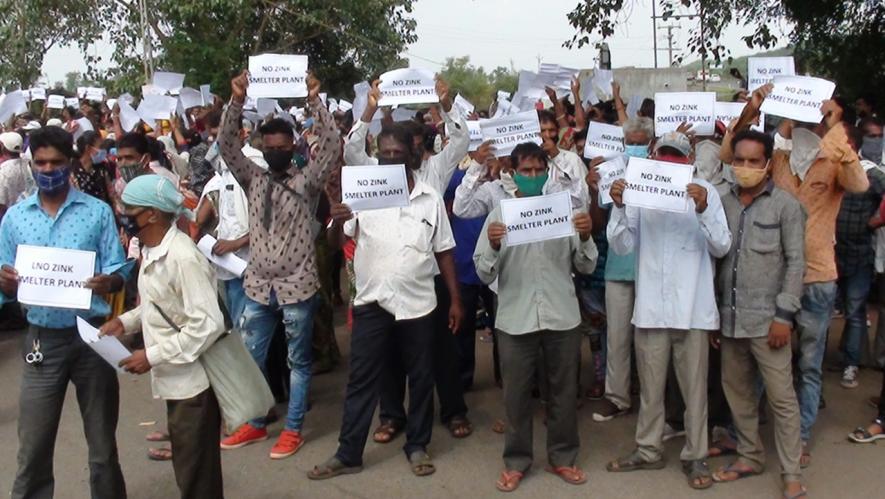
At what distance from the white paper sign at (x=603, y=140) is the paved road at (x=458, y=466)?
5.93 feet

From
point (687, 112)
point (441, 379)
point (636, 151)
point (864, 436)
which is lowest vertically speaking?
point (864, 436)

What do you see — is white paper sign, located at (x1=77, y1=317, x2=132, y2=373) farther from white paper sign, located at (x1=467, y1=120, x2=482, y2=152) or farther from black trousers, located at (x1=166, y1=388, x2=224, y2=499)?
white paper sign, located at (x1=467, y1=120, x2=482, y2=152)

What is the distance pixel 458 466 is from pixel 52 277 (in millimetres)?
2586

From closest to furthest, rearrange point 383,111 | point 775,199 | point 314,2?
point 775,199, point 383,111, point 314,2

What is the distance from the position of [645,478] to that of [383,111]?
366 cm

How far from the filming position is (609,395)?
Result: 5711 mm

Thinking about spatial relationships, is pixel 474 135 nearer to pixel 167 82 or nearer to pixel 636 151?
pixel 636 151

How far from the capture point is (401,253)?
16.1ft

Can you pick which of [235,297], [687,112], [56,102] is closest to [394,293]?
[235,297]

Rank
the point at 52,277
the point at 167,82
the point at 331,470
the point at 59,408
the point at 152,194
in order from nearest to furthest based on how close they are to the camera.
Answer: the point at 152,194, the point at 52,277, the point at 59,408, the point at 331,470, the point at 167,82

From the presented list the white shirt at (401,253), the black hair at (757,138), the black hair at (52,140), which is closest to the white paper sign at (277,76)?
the white shirt at (401,253)

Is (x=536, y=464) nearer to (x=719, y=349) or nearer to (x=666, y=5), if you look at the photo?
(x=719, y=349)

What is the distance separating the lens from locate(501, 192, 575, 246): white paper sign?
4.53m

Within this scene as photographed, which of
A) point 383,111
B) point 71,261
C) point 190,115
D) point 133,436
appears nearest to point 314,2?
point 190,115
